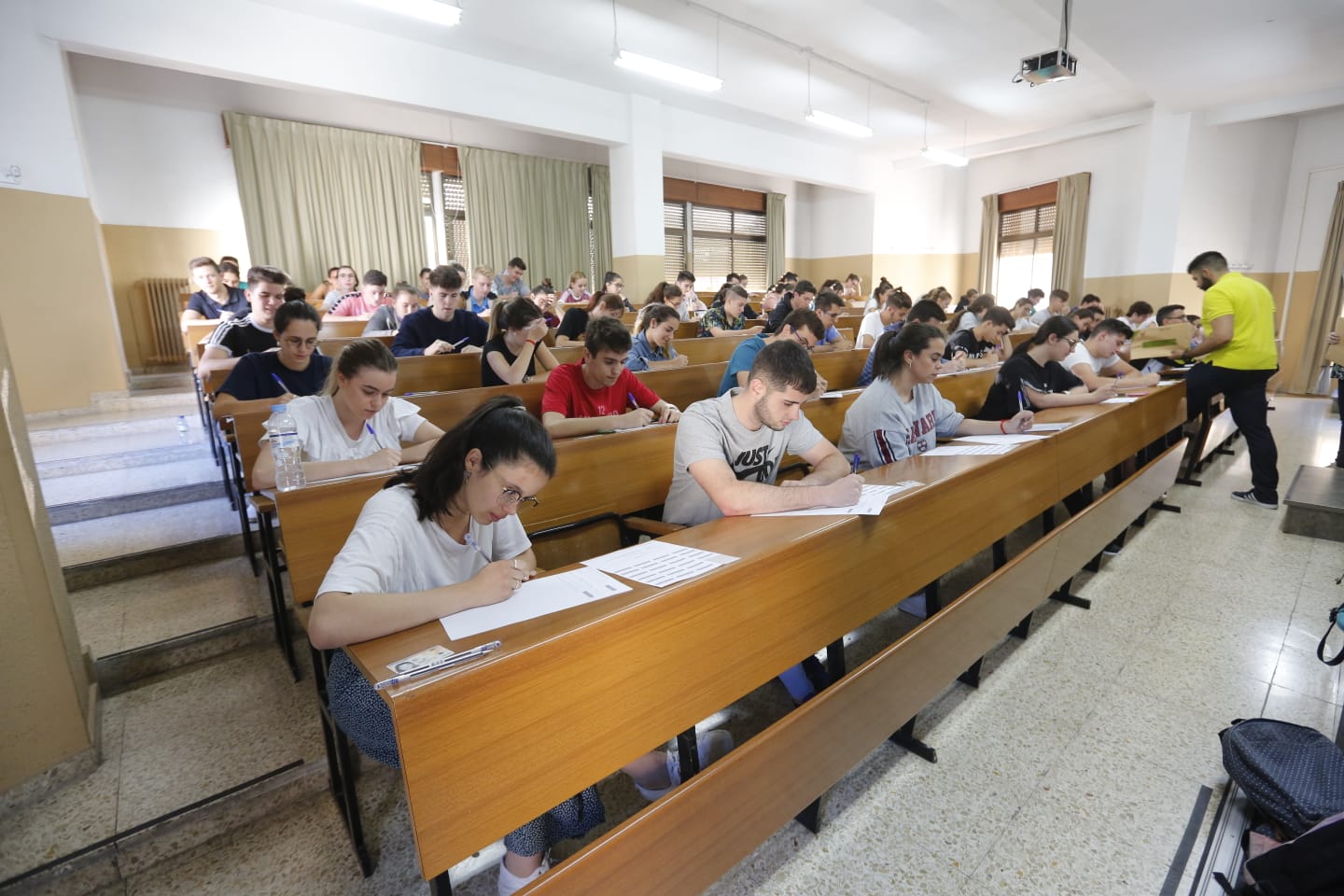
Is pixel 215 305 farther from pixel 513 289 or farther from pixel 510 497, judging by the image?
pixel 510 497

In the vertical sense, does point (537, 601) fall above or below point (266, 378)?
below

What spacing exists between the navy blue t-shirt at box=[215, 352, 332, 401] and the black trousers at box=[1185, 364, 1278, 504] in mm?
5043

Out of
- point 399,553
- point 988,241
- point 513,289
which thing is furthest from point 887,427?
point 988,241

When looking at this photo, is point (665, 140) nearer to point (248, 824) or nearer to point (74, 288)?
point (74, 288)

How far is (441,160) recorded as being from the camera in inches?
313

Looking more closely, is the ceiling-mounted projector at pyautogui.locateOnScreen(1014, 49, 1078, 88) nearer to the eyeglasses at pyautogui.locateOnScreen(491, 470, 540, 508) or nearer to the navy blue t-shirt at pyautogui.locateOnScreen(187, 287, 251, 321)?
the eyeglasses at pyautogui.locateOnScreen(491, 470, 540, 508)

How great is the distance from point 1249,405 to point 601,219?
7888mm

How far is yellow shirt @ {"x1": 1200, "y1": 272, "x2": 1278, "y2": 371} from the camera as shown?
152 inches

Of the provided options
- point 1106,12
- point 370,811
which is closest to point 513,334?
point 370,811

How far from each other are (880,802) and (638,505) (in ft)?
3.75

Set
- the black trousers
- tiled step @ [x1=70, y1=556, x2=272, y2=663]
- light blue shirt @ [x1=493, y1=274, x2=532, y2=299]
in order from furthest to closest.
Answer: light blue shirt @ [x1=493, y1=274, x2=532, y2=299] → the black trousers → tiled step @ [x1=70, y1=556, x2=272, y2=663]

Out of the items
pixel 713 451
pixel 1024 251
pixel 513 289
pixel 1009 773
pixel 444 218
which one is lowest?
pixel 1009 773

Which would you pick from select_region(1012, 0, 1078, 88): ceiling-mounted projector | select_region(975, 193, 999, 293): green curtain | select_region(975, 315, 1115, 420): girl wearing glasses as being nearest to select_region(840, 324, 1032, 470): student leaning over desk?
select_region(975, 315, 1115, 420): girl wearing glasses

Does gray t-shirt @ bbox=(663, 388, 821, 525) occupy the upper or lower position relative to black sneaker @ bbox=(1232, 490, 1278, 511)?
upper
